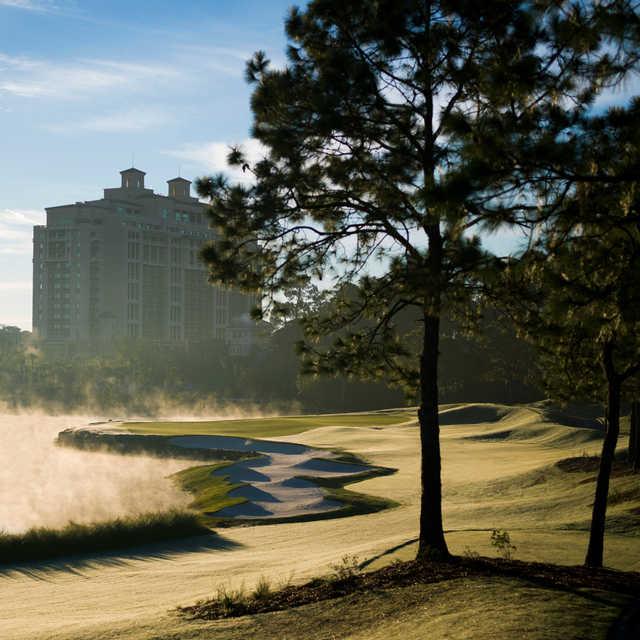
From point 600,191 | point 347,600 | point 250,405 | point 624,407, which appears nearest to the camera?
point 600,191

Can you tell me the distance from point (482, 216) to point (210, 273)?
5.92m

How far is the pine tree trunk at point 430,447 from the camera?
1165 cm

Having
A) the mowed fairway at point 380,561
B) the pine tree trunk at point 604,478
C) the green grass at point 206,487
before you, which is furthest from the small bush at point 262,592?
the green grass at point 206,487

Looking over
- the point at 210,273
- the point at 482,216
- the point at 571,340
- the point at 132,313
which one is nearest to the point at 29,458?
the point at 210,273

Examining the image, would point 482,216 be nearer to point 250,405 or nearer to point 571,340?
point 571,340

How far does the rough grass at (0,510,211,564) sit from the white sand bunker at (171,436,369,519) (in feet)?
6.90

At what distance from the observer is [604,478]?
1190 cm

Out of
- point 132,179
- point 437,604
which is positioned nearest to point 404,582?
point 437,604

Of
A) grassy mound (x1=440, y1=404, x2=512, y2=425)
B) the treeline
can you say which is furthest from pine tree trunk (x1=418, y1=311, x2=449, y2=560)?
the treeline

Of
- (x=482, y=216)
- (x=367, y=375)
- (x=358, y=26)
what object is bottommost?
(x=367, y=375)

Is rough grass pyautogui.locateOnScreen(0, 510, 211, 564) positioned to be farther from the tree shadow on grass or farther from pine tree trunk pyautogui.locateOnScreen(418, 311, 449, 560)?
pine tree trunk pyautogui.locateOnScreen(418, 311, 449, 560)

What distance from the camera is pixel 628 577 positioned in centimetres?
1038

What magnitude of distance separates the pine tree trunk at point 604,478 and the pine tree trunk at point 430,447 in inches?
80.4

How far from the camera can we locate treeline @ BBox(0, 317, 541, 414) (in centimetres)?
6706
